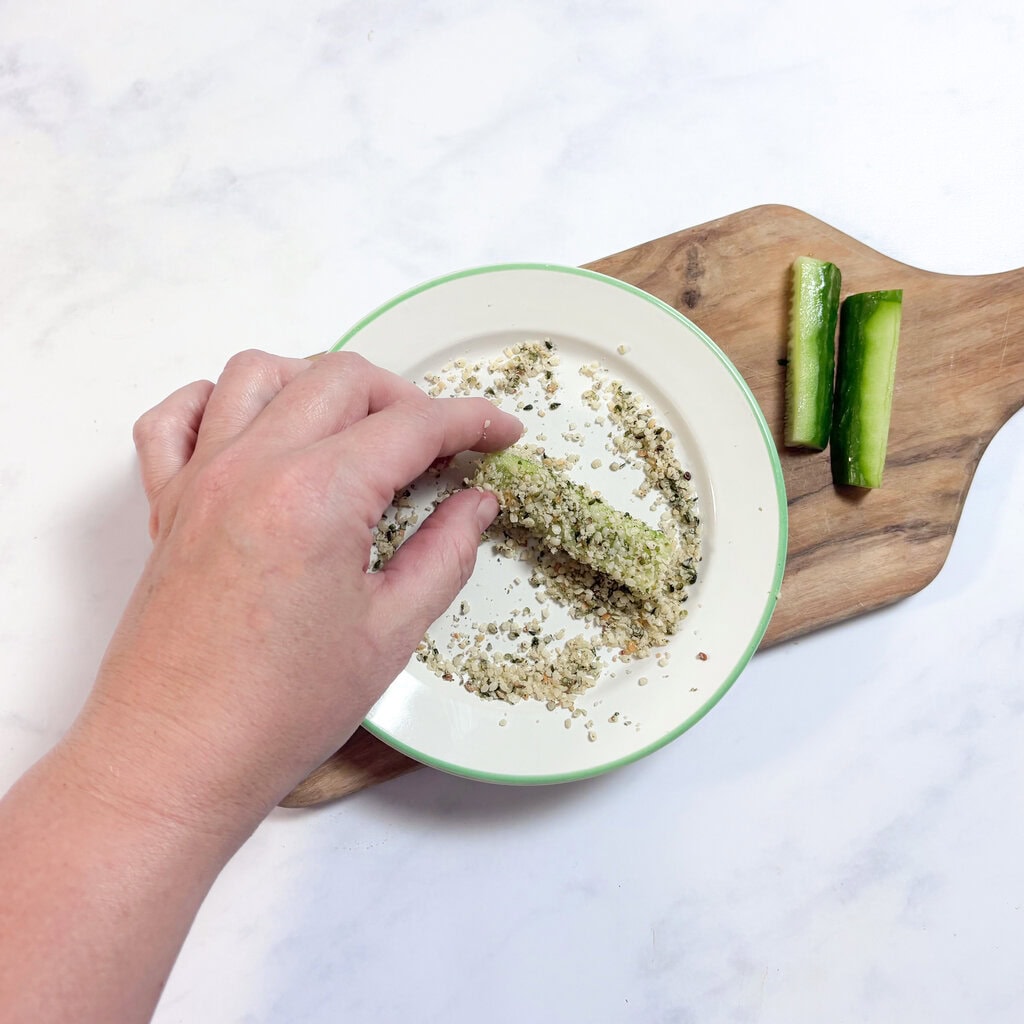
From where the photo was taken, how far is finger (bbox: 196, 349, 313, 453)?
4.77ft

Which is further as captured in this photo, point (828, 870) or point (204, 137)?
point (204, 137)

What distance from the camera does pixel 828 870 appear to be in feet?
6.67

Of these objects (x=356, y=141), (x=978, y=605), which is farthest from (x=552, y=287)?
(x=978, y=605)

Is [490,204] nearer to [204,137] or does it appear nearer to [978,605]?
[204,137]

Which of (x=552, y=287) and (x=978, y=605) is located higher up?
(x=552, y=287)

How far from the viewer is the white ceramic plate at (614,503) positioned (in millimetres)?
1742

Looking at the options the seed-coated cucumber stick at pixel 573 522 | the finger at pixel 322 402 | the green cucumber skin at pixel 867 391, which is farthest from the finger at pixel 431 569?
the green cucumber skin at pixel 867 391

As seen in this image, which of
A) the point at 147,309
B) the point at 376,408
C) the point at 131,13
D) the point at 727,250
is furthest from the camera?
the point at 131,13

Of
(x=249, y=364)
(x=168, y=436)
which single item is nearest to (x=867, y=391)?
(x=249, y=364)

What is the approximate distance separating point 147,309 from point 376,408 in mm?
974

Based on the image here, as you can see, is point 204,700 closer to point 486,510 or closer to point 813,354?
point 486,510

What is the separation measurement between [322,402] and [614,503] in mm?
779

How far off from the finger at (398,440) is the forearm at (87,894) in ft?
1.75

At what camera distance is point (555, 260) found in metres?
2.15
